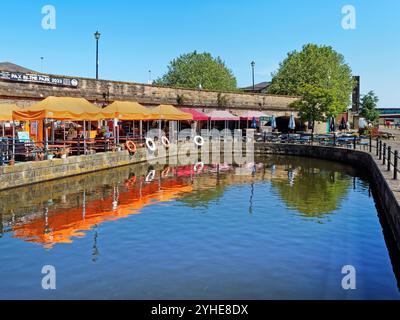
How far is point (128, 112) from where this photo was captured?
2745 centimetres

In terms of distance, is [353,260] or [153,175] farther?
[153,175]

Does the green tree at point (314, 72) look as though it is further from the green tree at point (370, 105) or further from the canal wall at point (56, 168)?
the canal wall at point (56, 168)

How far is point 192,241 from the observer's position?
11.8 meters

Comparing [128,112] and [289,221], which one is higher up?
[128,112]

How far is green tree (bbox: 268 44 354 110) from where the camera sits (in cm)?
6328

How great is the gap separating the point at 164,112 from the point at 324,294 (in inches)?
952

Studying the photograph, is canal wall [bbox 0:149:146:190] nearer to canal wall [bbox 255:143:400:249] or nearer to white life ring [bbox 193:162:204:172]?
white life ring [bbox 193:162:204:172]

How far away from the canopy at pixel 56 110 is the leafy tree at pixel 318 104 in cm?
2483

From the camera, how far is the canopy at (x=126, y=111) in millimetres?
26859

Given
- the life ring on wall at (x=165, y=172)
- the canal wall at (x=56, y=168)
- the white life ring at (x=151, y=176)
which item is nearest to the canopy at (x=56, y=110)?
the canal wall at (x=56, y=168)

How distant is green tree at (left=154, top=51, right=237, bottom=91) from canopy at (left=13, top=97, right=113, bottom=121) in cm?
5493
